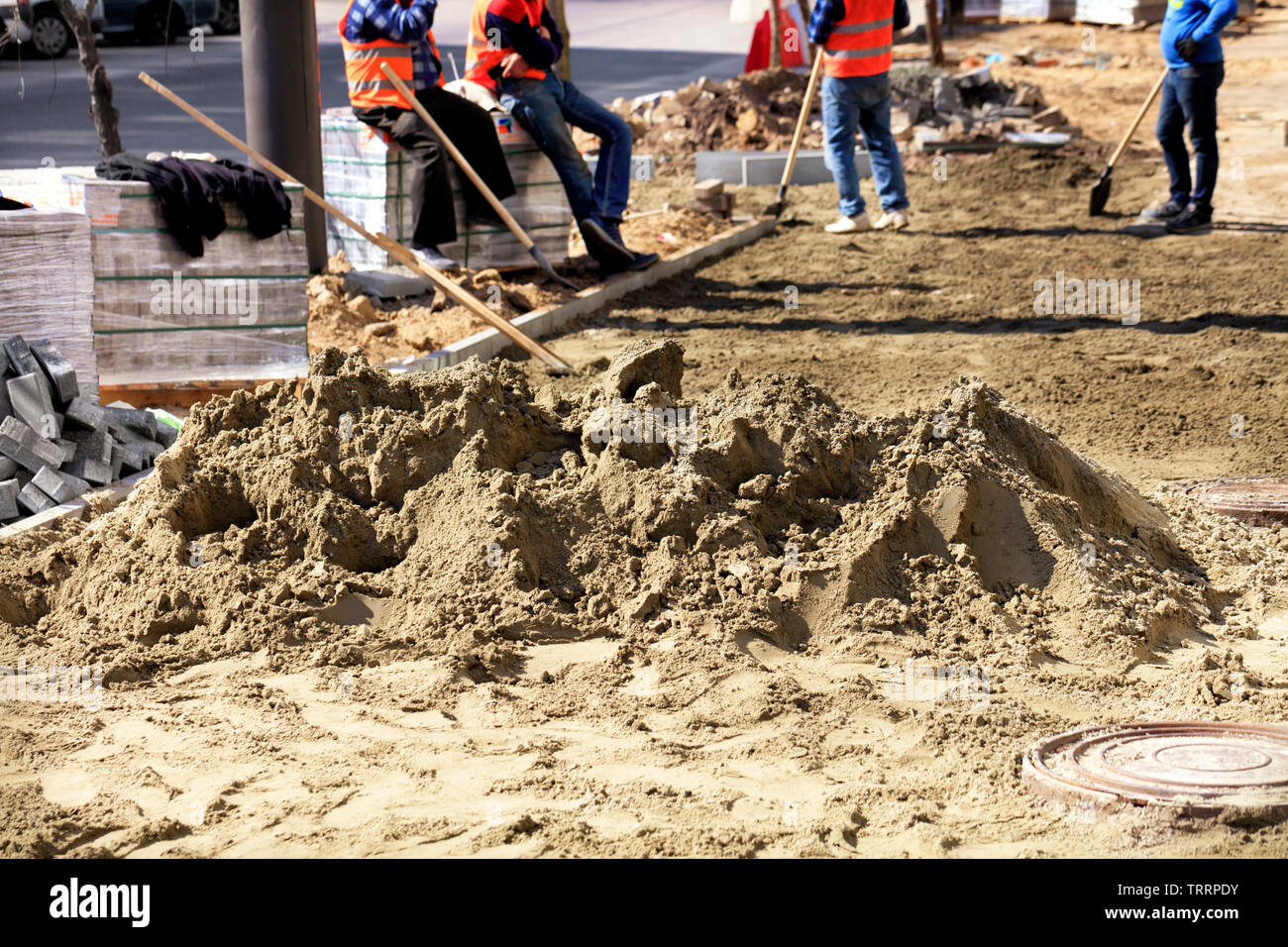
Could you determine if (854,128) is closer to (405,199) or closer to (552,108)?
(552,108)

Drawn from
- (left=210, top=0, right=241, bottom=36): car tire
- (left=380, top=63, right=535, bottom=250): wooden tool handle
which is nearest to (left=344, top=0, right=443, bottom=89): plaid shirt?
(left=380, top=63, right=535, bottom=250): wooden tool handle

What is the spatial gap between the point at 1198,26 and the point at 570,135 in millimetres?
4603

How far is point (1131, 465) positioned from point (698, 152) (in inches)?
319

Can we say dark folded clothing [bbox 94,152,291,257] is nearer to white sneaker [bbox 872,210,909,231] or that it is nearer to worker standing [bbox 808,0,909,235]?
worker standing [bbox 808,0,909,235]

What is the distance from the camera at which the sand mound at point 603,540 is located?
4.42 metres

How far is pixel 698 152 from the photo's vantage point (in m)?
13.5

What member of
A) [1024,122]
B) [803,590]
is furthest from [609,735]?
[1024,122]

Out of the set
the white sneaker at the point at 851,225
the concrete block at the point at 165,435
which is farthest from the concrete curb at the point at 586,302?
the concrete block at the point at 165,435

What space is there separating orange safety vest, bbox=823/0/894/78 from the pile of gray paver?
6661mm

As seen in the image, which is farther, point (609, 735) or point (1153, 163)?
point (1153, 163)

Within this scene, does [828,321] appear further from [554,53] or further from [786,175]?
[786,175]

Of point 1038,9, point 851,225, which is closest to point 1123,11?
point 1038,9

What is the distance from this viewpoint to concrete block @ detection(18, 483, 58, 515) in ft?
17.7
